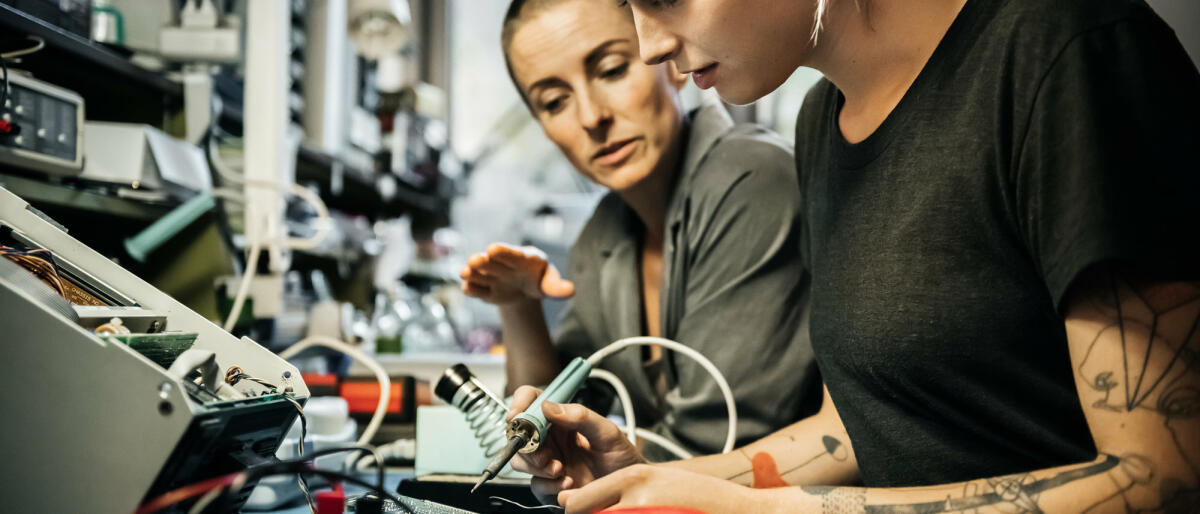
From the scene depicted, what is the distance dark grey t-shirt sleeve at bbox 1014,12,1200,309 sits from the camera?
0.54 m

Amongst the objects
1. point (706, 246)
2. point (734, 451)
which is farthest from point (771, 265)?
point (734, 451)

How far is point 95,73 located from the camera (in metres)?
1.25

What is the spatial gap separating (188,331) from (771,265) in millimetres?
784

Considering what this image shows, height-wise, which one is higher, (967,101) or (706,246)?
(967,101)

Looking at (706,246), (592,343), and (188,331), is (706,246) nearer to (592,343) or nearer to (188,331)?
(592,343)

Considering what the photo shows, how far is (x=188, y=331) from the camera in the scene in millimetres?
692

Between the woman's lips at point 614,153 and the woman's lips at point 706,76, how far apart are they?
0.44 meters

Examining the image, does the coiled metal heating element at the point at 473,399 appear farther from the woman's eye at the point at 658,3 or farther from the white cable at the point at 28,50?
the white cable at the point at 28,50

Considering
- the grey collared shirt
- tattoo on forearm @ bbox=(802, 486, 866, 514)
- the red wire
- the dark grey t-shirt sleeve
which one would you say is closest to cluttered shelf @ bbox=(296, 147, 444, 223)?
the grey collared shirt

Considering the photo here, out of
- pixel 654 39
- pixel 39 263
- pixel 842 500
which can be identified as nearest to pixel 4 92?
pixel 39 263

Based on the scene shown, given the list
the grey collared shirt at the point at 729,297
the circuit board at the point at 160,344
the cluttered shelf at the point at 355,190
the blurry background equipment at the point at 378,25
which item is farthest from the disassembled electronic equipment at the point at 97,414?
the blurry background equipment at the point at 378,25

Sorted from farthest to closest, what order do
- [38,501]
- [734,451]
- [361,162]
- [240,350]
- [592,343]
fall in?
[361,162], [592,343], [734,451], [240,350], [38,501]

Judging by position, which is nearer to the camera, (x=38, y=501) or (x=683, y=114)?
(x=38, y=501)

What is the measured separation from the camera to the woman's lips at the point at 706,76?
81 cm
